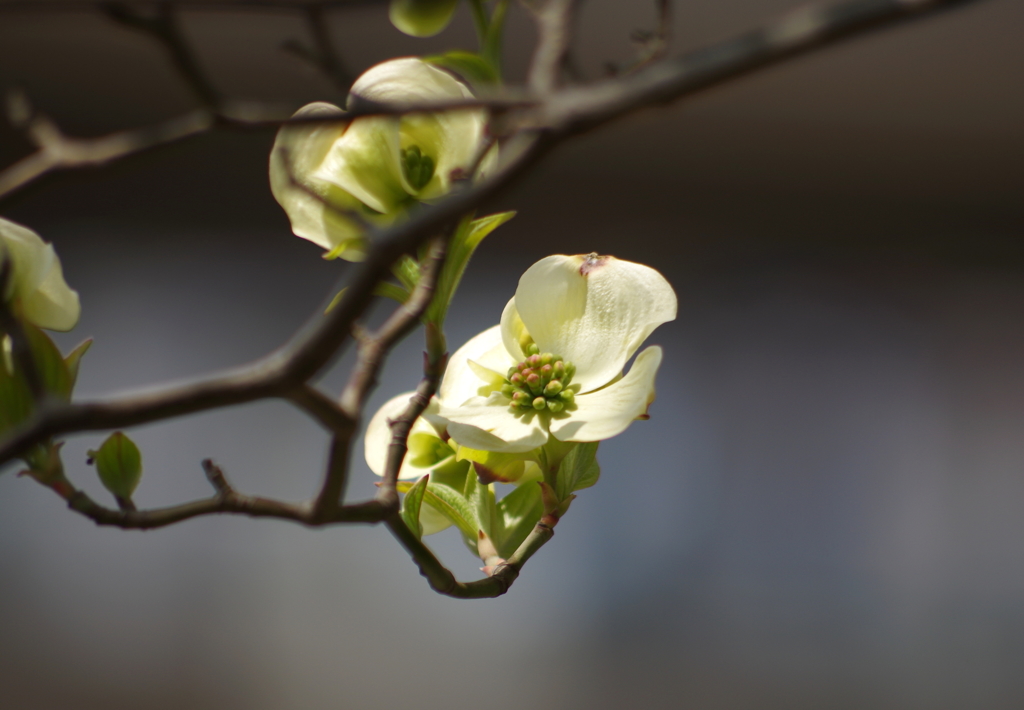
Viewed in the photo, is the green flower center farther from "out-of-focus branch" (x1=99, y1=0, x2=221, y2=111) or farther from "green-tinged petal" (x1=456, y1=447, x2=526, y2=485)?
"out-of-focus branch" (x1=99, y1=0, x2=221, y2=111)

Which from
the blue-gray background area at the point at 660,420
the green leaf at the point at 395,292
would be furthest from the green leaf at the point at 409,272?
the blue-gray background area at the point at 660,420

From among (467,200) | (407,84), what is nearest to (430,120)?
(407,84)

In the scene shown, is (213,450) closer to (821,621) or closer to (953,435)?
(821,621)

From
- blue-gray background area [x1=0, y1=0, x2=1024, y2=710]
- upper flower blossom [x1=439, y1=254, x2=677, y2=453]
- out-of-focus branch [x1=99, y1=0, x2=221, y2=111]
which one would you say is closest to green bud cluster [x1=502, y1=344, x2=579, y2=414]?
upper flower blossom [x1=439, y1=254, x2=677, y2=453]

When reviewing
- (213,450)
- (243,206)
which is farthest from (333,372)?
(243,206)

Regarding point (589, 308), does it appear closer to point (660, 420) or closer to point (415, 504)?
point (415, 504)

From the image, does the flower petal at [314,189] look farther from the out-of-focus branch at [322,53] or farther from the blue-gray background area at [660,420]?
the blue-gray background area at [660,420]
